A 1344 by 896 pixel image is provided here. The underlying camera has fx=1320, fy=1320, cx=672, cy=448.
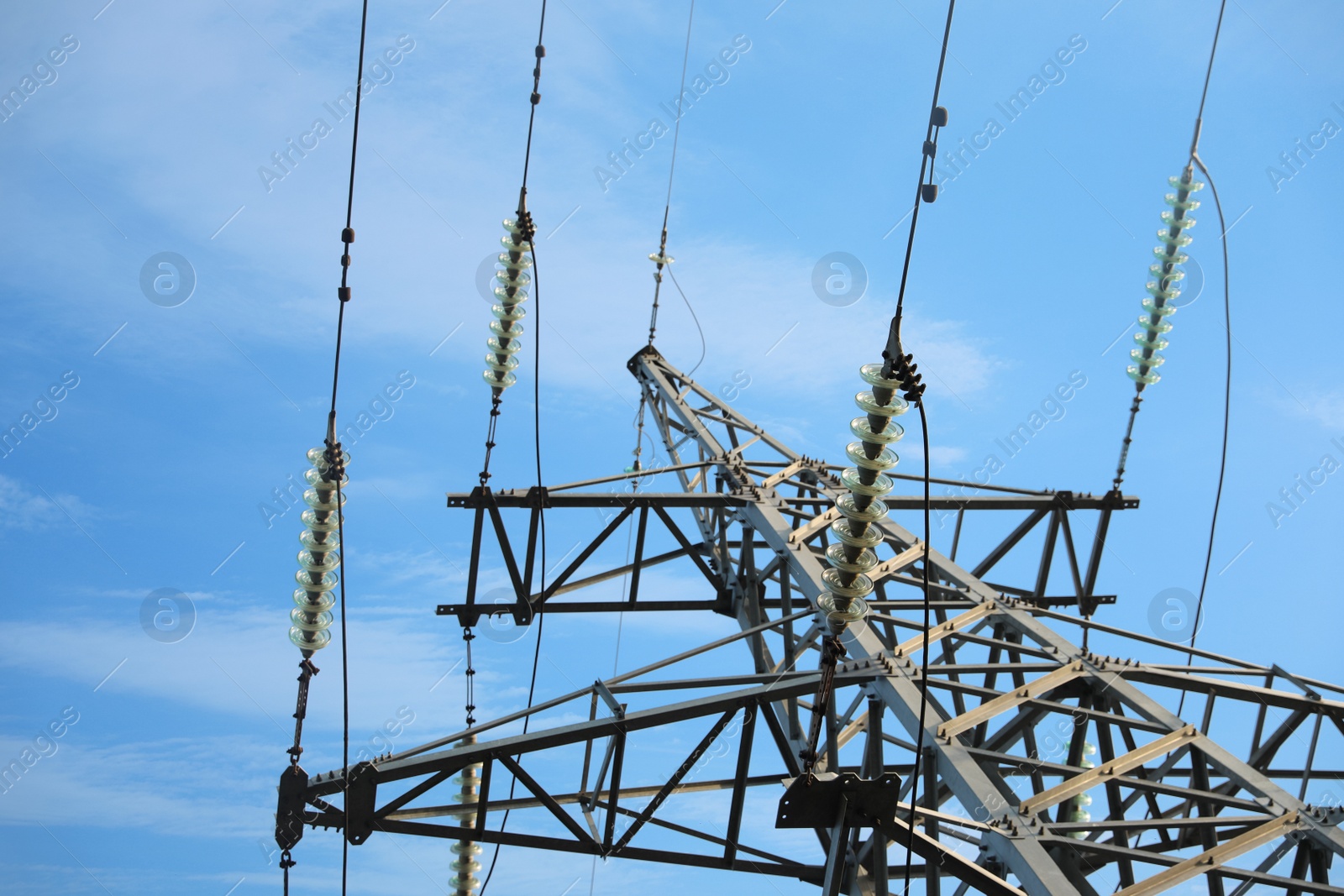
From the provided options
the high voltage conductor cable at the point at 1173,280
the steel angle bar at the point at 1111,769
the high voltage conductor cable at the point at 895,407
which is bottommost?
the steel angle bar at the point at 1111,769

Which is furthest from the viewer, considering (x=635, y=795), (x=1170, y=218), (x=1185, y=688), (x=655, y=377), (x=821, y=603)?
(x=655, y=377)

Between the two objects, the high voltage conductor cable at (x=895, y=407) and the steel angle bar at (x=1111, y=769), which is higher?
the high voltage conductor cable at (x=895, y=407)

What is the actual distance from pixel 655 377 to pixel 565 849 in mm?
9473

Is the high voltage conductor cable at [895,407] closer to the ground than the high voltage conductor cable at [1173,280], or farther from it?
closer to the ground

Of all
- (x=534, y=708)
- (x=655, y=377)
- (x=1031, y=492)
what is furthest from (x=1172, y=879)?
(x=655, y=377)

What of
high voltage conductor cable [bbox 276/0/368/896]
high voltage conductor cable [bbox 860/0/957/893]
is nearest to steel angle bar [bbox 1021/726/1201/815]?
high voltage conductor cable [bbox 860/0/957/893]

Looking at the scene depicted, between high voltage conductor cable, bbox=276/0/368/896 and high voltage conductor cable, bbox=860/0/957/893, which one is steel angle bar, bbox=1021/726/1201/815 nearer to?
high voltage conductor cable, bbox=860/0/957/893

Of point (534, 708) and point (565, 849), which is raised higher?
point (534, 708)

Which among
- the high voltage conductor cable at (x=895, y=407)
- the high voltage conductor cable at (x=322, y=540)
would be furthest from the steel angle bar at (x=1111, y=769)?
the high voltage conductor cable at (x=322, y=540)

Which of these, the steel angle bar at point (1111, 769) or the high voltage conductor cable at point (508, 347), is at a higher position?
the high voltage conductor cable at point (508, 347)

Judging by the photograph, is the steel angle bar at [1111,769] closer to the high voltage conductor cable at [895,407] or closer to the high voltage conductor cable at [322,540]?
the high voltage conductor cable at [895,407]

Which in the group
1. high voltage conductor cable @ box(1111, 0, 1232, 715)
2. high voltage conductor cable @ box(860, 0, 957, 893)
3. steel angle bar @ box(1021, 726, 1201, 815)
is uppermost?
high voltage conductor cable @ box(1111, 0, 1232, 715)

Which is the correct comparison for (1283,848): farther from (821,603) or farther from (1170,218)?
(1170,218)

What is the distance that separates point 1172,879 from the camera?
8.02 m
